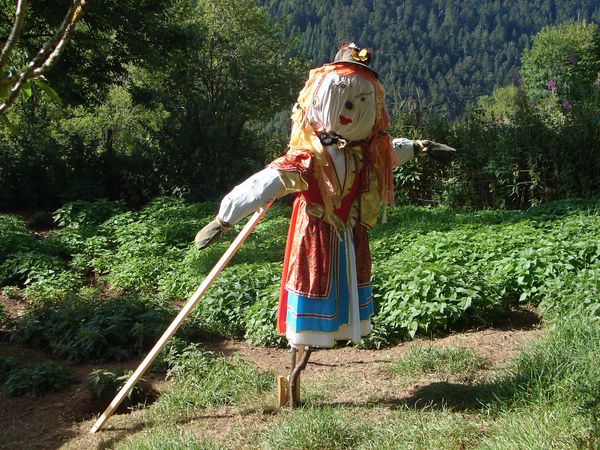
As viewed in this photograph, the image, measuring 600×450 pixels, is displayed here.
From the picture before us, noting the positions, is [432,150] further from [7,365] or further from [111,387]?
[7,365]

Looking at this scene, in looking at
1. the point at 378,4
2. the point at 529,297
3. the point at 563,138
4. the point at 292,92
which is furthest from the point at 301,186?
the point at 378,4

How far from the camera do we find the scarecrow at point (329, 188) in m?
3.56

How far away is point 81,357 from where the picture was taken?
215 inches

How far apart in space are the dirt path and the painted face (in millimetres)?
1646

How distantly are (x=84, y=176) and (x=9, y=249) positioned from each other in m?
4.53

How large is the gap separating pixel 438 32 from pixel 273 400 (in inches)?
4544

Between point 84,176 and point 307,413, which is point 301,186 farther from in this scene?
point 84,176

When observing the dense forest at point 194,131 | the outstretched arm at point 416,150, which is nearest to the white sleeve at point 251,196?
the outstretched arm at point 416,150

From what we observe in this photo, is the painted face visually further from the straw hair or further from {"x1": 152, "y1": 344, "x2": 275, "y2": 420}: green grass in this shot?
{"x1": 152, "y1": 344, "x2": 275, "y2": 420}: green grass

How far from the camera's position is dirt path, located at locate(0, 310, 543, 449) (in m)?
3.97

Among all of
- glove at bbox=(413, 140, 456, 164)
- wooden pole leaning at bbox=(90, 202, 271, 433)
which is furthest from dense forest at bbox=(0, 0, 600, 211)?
glove at bbox=(413, 140, 456, 164)

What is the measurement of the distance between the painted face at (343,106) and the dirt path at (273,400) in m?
1.65

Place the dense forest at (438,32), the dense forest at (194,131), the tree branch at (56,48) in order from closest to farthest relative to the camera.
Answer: the tree branch at (56,48) < the dense forest at (194,131) < the dense forest at (438,32)

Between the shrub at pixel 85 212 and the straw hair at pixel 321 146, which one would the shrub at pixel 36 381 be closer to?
the straw hair at pixel 321 146
